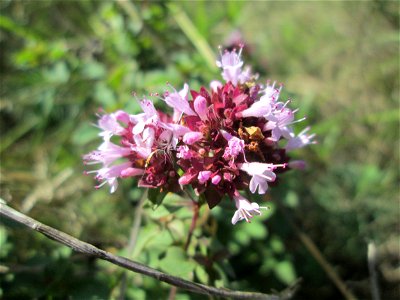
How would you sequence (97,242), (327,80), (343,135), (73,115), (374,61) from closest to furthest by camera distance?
1. (97,242)
2. (73,115)
3. (343,135)
4. (374,61)
5. (327,80)

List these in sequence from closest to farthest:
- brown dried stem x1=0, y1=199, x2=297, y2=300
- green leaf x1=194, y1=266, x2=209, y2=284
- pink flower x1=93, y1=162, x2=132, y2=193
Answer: brown dried stem x1=0, y1=199, x2=297, y2=300, pink flower x1=93, y1=162, x2=132, y2=193, green leaf x1=194, y1=266, x2=209, y2=284

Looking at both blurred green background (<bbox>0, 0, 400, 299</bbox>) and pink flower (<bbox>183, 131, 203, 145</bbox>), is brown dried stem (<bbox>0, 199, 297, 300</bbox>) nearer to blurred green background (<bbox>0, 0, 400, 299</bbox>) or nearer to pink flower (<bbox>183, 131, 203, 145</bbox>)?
blurred green background (<bbox>0, 0, 400, 299</bbox>)

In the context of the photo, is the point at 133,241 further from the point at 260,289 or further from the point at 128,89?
the point at 128,89

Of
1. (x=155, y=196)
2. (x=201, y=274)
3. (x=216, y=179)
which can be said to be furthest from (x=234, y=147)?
(x=201, y=274)

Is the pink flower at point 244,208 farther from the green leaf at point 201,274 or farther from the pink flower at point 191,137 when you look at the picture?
the green leaf at point 201,274

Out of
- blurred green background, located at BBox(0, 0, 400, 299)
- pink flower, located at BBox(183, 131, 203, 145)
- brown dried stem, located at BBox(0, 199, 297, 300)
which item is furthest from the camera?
blurred green background, located at BBox(0, 0, 400, 299)

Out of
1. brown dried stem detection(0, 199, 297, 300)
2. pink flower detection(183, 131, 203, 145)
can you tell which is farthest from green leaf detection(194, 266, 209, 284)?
pink flower detection(183, 131, 203, 145)

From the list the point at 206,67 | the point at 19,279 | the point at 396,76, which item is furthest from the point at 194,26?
the point at 19,279

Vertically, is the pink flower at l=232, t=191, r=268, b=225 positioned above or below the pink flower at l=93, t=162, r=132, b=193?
below
